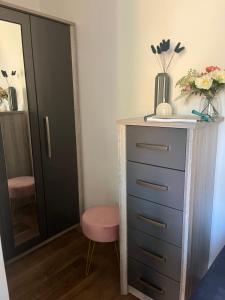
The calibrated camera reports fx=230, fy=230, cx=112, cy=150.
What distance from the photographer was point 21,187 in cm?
196

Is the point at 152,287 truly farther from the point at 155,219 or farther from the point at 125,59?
the point at 125,59

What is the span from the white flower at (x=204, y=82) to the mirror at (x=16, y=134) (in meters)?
1.31

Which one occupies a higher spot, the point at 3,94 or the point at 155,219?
the point at 3,94

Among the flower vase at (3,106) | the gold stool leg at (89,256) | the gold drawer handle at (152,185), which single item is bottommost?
the gold stool leg at (89,256)

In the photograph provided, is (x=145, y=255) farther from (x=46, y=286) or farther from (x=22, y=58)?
(x=22, y=58)

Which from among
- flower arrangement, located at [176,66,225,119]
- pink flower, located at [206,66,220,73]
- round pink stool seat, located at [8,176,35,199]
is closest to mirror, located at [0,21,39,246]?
round pink stool seat, located at [8,176,35,199]

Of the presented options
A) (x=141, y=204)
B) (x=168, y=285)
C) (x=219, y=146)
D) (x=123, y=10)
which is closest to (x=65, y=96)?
(x=123, y=10)

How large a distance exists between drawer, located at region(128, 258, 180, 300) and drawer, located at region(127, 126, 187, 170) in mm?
728

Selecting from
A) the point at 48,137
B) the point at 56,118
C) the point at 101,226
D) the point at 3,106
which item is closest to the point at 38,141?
the point at 48,137

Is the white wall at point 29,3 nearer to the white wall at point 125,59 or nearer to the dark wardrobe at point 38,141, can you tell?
the white wall at point 125,59

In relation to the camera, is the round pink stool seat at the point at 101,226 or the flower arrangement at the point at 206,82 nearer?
the flower arrangement at the point at 206,82

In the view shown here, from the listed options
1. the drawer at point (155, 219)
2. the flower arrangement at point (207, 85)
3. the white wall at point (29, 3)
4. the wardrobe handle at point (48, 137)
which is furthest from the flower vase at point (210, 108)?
the white wall at point (29, 3)

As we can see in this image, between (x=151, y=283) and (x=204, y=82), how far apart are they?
51.0 inches

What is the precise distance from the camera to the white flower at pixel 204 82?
4.25ft
